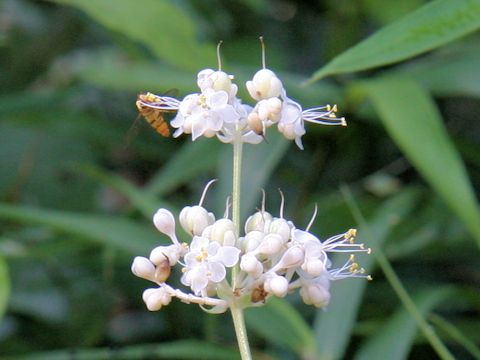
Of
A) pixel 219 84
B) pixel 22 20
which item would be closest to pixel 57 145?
pixel 22 20

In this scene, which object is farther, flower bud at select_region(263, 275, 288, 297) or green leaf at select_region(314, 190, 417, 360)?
green leaf at select_region(314, 190, 417, 360)

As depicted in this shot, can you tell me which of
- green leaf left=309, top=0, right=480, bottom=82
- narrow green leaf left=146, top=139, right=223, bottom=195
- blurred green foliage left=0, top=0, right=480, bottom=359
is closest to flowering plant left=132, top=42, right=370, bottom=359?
green leaf left=309, top=0, right=480, bottom=82

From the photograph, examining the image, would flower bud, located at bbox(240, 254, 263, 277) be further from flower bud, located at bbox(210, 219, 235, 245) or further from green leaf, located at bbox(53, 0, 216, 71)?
green leaf, located at bbox(53, 0, 216, 71)

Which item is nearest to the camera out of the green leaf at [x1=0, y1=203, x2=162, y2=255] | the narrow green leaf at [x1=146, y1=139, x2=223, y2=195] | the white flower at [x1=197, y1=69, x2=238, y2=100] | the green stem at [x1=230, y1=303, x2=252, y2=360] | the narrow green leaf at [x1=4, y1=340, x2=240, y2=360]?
the green stem at [x1=230, y1=303, x2=252, y2=360]

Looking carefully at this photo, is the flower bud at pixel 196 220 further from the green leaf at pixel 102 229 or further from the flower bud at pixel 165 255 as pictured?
the green leaf at pixel 102 229

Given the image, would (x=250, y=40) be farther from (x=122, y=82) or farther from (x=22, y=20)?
(x=22, y=20)

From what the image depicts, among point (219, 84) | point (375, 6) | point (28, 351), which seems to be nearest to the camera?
point (219, 84)
